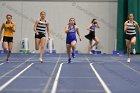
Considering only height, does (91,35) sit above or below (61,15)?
below

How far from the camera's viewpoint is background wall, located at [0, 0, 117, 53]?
72.3 feet

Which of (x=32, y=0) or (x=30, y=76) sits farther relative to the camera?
(x=32, y=0)

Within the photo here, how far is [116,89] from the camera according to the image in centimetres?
675

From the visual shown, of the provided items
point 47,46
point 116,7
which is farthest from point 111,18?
point 47,46

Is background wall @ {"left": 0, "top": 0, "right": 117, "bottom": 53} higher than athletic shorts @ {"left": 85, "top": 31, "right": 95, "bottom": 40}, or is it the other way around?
background wall @ {"left": 0, "top": 0, "right": 117, "bottom": 53}

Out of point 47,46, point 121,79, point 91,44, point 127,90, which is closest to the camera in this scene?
point 127,90

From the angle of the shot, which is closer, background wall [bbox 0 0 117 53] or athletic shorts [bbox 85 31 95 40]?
athletic shorts [bbox 85 31 95 40]

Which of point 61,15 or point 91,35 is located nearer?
point 91,35

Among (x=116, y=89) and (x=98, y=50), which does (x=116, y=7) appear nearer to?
(x=98, y=50)

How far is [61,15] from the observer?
22172 mm

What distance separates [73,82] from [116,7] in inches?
585

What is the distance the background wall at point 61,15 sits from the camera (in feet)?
72.3

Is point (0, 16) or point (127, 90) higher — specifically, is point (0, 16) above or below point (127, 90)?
above

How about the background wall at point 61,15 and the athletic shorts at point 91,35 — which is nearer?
the athletic shorts at point 91,35
